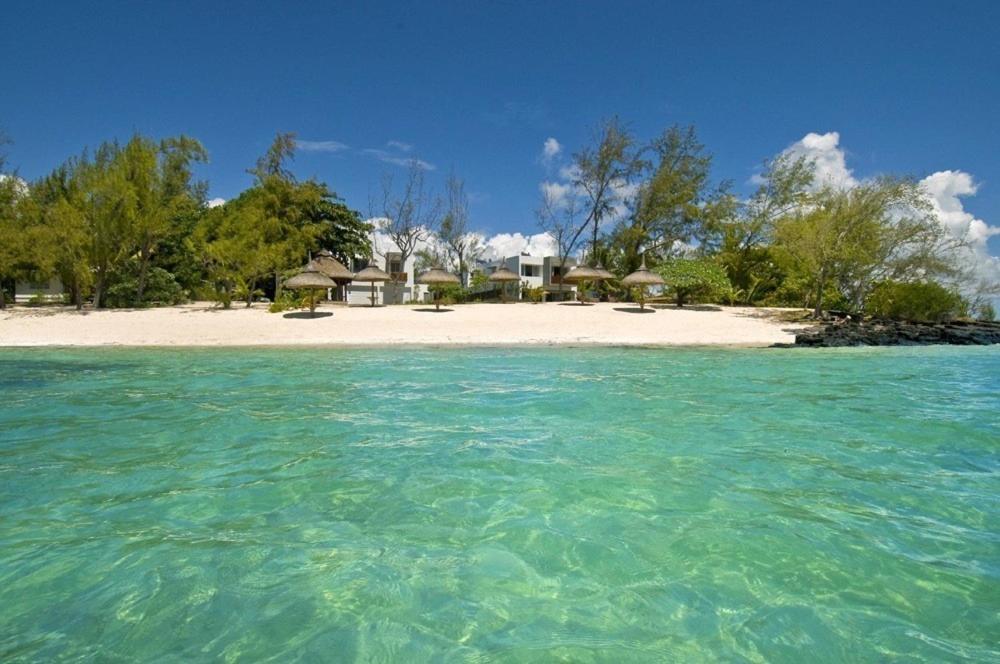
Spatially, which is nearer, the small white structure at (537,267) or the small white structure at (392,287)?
the small white structure at (392,287)

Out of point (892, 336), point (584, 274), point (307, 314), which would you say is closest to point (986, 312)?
point (892, 336)

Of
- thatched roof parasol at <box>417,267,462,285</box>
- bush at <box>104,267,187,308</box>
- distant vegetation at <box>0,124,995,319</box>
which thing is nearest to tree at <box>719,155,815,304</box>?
distant vegetation at <box>0,124,995,319</box>

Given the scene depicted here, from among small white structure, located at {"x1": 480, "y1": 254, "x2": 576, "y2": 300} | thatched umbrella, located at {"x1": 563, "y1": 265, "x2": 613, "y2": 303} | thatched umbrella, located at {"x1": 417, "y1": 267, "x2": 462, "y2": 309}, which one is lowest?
thatched umbrella, located at {"x1": 417, "y1": 267, "x2": 462, "y2": 309}

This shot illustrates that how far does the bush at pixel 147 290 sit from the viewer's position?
88.4ft

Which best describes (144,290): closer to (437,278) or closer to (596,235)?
(437,278)

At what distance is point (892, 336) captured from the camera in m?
20.7

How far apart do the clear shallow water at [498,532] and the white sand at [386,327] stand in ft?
40.3

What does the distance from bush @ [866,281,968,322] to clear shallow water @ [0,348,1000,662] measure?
23.0 metres

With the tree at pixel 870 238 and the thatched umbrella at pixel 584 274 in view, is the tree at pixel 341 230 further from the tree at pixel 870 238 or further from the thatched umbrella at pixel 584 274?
the tree at pixel 870 238

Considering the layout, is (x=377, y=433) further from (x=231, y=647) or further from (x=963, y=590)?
(x=963, y=590)

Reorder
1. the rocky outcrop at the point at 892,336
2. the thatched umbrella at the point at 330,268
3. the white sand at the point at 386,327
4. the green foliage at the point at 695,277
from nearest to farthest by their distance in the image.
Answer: the rocky outcrop at the point at 892,336
the white sand at the point at 386,327
the green foliage at the point at 695,277
the thatched umbrella at the point at 330,268

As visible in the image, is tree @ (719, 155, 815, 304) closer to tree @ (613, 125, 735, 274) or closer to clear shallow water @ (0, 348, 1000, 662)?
tree @ (613, 125, 735, 274)

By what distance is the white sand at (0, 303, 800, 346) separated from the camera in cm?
1966

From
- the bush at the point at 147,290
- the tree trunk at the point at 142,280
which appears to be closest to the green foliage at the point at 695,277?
the bush at the point at 147,290
